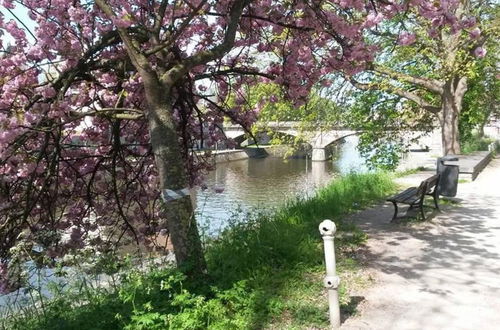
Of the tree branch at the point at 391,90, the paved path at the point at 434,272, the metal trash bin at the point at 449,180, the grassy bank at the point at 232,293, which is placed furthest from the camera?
the tree branch at the point at 391,90

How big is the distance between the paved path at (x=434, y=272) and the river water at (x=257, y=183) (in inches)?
123

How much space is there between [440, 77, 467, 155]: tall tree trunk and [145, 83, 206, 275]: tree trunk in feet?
47.9

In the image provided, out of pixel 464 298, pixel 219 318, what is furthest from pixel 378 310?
pixel 219 318

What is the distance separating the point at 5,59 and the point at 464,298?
5319mm

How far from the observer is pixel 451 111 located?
17172 mm

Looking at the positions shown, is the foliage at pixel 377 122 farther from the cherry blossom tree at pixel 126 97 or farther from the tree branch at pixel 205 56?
the tree branch at pixel 205 56

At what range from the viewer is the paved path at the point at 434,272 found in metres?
4.21

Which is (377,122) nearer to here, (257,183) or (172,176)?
(257,183)

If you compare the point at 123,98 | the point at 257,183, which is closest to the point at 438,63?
the point at 123,98

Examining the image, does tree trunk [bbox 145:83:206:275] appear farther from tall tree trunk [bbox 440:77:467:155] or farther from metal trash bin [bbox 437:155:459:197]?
tall tree trunk [bbox 440:77:467:155]

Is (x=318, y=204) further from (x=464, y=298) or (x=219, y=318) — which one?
(x=219, y=318)

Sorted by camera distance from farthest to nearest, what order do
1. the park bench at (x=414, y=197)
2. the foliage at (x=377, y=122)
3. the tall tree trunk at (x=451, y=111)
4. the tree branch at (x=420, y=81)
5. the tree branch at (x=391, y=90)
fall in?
the foliage at (x=377, y=122) → the tall tree trunk at (x=451, y=111) → the tree branch at (x=391, y=90) → the tree branch at (x=420, y=81) → the park bench at (x=414, y=197)

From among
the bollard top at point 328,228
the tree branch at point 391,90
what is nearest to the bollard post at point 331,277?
the bollard top at point 328,228

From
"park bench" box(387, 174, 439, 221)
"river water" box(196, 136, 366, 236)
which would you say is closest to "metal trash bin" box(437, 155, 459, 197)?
"park bench" box(387, 174, 439, 221)
